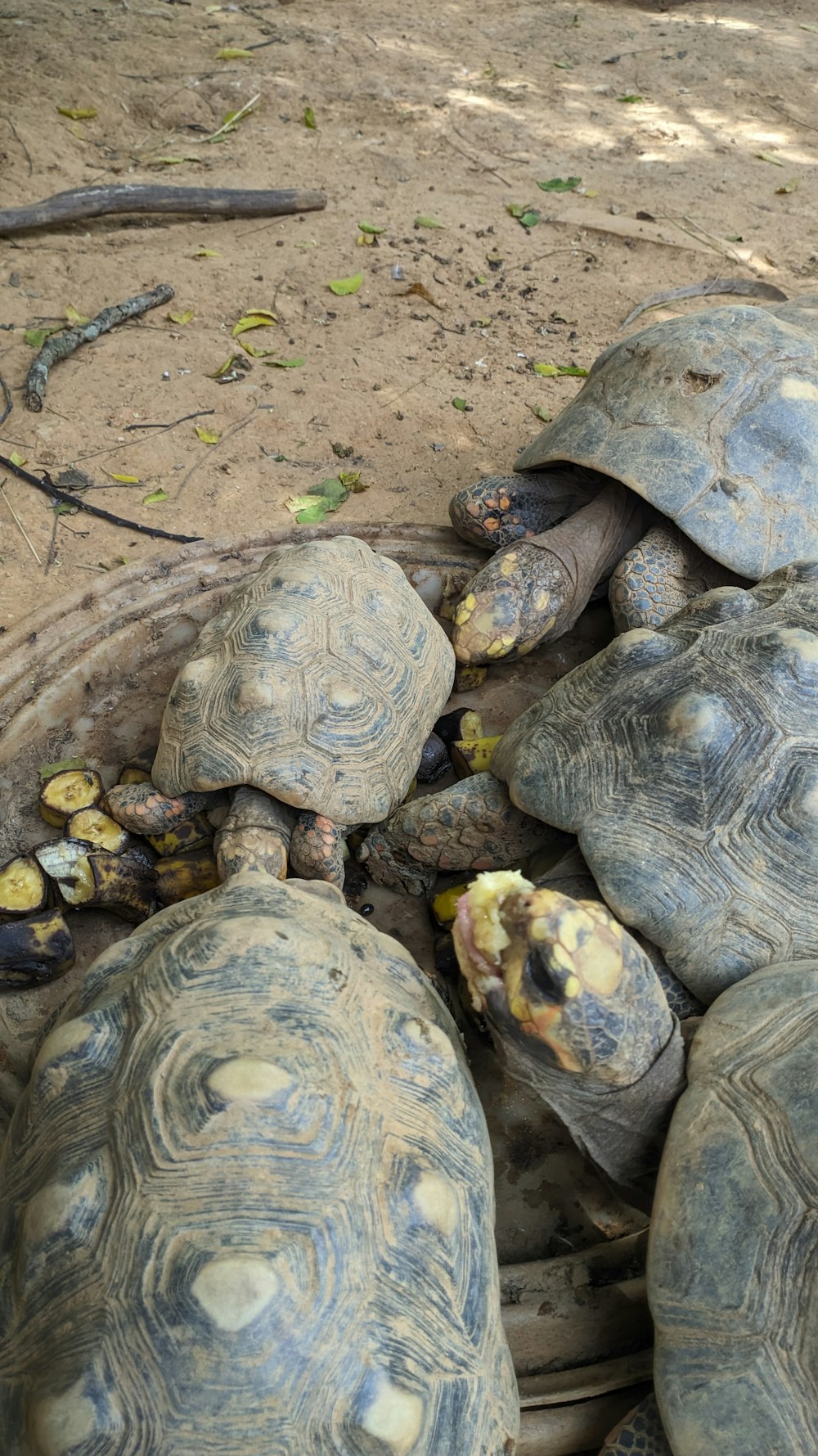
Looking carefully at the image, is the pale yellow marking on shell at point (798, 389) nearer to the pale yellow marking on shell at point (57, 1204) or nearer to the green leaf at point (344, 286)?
the green leaf at point (344, 286)

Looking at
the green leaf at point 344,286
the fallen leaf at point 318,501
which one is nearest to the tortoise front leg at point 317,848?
the fallen leaf at point 318,501

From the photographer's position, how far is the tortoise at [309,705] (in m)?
2.62

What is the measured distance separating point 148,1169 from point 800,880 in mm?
1429

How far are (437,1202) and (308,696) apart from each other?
142 centimetres

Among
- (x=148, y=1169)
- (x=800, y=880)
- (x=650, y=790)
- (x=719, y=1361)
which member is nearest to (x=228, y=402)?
(x=650, y=790)

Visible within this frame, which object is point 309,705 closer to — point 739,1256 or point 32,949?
point 32,949

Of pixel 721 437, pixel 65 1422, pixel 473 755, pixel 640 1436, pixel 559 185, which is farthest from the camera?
pixel 559 185

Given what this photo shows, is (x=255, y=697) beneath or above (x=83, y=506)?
above

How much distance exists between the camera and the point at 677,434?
137 inches

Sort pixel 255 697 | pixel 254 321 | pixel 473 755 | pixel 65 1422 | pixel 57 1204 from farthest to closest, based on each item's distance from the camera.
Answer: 1. pixel 254 321
2. pixel 473 755
3. pixel 255 697
4. pixel 57 1204
5. pixel 65 1422

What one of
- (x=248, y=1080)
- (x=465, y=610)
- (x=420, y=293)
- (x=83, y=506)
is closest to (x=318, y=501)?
(x=83, y=506)

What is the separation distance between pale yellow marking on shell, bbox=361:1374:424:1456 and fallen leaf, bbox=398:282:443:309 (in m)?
5.02

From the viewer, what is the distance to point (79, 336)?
15.5 ft

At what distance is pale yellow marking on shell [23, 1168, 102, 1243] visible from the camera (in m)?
1.49
